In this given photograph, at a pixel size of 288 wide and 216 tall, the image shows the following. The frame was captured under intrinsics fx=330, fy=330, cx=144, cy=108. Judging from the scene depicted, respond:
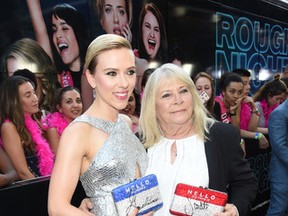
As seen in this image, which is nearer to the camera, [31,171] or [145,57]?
[31,171]

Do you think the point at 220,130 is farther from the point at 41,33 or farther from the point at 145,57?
the point at 145,57

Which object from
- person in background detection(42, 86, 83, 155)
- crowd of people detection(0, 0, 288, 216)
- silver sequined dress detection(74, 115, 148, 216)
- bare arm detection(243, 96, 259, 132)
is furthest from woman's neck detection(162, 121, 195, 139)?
bare arm detection(243, 96, 259, 132)

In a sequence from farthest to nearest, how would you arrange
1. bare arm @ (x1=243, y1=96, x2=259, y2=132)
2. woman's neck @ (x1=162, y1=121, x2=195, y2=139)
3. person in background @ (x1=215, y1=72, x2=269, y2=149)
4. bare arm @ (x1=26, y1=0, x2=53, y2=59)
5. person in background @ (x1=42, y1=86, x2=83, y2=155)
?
bare arm @ (x1=243, y1=96, x2=259, y2=132) < person in background @ (x1=215, y1=72, x2=269, y2=149) < person in background @ (x1=42, y1=86, x2=83, y2=155) < bare arm @ (x1=26, y1=0, x2=53, y2=59) < woman's neck @ (x1=162, y1=121, x2=195, y2=139)

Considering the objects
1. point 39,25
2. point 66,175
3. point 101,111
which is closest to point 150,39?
point 39,25

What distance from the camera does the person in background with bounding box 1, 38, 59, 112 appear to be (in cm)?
222

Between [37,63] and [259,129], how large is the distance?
3.30 metres

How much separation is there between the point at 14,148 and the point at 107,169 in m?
1.35

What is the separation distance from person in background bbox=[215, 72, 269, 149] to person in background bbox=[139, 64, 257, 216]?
2.26 m

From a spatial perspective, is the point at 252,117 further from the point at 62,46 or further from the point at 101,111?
the point at 101,111

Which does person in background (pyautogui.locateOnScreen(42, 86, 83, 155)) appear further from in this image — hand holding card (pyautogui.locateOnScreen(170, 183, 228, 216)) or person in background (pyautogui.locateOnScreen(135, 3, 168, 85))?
hand holding card (pyautogui.locateOnScreen(170, 183, 228, 216))

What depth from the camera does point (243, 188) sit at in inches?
62.3

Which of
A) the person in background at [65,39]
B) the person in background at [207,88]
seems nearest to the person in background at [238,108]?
the person in background at [207,88]

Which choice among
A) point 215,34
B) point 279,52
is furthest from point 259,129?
point 279,52

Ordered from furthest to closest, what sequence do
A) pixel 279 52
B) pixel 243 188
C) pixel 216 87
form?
pixel 279 52 < pixel 216 87 < pixel 243 188
